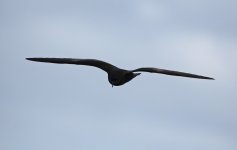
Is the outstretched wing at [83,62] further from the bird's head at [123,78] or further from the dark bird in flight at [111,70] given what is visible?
the bird's head at [123,78]

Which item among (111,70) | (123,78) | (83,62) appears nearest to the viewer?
(123,78)

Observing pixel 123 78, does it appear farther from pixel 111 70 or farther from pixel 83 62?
pixel 83 62

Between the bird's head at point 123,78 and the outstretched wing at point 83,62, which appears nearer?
the bird's head at point 123,78

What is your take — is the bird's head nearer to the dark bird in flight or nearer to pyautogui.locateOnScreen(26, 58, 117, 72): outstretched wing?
the dark bird in flight

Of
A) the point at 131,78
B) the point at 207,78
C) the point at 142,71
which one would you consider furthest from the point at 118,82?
the point at 207,78

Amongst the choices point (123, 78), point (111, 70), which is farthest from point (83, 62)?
point (123, 78)

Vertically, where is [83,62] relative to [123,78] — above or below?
above

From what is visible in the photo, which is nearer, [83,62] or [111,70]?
[111,70]

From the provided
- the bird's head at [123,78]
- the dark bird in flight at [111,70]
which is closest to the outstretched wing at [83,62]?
the dark bird in flight at [111,70]

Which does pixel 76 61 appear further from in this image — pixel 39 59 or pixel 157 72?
pixel 157 72

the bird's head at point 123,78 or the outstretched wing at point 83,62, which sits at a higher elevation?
the outstretched wing at point 83,62

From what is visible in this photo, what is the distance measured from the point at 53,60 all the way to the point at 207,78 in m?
9.83

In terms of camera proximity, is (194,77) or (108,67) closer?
(194,77)

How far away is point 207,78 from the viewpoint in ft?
107
